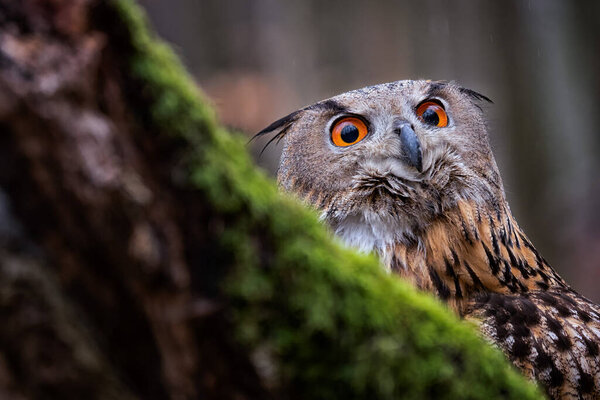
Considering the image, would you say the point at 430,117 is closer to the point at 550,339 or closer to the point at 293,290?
the point at 550,339

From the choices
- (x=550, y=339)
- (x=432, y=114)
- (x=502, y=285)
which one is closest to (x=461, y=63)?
(x=432, y=114)

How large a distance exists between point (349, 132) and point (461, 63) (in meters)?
5.20

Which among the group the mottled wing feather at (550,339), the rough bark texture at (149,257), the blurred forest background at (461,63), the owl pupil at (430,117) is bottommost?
the rough bark texture at (149,257)

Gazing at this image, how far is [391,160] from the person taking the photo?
92.9 inches

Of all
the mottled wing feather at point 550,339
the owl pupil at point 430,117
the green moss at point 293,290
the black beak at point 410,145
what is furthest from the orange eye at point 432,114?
the green moss at point 293,290

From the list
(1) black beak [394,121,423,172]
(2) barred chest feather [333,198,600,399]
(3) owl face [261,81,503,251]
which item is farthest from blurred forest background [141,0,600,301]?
(1) black beak [394,121,423,172]

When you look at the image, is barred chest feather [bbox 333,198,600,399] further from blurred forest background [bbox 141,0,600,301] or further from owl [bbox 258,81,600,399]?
blurred forest background [bbox 141,0,600,301]

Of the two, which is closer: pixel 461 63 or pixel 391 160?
pixel 391 160

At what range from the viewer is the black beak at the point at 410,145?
2.28m

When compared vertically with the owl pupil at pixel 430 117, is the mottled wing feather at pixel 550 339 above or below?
below

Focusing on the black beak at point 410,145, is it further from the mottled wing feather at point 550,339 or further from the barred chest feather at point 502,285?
Result: the mottled wing feather at point 550,339

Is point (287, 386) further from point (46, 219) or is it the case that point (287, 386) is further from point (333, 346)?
point (46, 219)

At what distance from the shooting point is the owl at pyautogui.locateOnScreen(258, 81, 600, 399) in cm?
221

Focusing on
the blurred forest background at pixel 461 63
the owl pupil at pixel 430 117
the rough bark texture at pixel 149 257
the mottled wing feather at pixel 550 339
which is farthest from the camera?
the blurred forest background at pixel 461 63
